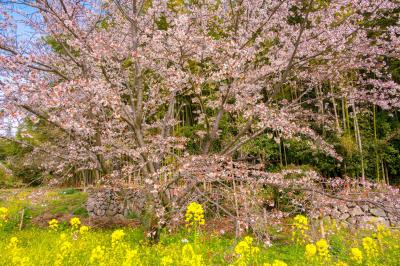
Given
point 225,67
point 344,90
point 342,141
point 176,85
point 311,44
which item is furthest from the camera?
point 342,141

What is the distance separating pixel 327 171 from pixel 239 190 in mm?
8723

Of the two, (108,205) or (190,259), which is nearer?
(190,259)

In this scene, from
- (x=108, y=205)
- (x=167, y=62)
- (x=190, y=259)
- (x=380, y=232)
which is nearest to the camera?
(x=190, y=259)

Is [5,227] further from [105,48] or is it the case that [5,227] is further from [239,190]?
[239,190]

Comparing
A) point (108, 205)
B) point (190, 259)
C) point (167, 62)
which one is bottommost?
point (108, 205)

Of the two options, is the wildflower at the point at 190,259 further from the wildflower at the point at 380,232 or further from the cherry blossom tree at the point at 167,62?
the wildflower at the point at 380,232

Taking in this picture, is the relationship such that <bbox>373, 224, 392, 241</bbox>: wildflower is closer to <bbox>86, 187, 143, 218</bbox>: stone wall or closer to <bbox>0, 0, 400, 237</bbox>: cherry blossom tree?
<bbox>0, 0, 400, 237</bbox>: cherry blossom tree

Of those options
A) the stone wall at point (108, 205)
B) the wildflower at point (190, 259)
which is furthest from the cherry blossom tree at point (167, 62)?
the stone wall at point (108, 205)

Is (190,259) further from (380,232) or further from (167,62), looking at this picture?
(167,62)

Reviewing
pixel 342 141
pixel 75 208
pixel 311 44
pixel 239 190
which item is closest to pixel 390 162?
pixel 342 141

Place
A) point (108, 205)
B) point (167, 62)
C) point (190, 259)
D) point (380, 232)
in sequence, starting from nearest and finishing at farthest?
point (190, 259) < point (380, 232) < point (167, 62) < point (108, 205)

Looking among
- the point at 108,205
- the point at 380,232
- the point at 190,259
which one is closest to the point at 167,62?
the point at 190,259

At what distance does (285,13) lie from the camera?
7.55m

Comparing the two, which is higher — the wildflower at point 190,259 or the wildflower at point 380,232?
the wildflower at point 190,259
